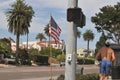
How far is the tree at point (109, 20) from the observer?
52.4 metres

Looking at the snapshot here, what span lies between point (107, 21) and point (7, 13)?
43.1 metres

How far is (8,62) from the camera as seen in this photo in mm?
90375

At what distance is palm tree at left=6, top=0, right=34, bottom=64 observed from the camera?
291ft

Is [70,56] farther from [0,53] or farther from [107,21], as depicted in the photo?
[0,53]

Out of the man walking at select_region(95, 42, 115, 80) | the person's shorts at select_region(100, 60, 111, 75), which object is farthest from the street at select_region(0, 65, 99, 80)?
the man walking at select_region(95, 42, 115, 80)

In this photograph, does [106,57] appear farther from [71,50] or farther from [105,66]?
[71,50]

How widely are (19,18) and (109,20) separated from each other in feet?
129

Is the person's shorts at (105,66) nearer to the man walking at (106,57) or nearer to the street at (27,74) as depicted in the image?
the man walking at (106,57)

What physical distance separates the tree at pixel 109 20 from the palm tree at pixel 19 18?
36.5m

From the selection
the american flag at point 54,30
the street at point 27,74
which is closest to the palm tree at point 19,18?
the street at point 27,74

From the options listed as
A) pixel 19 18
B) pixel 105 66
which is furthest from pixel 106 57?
pixel 19 18

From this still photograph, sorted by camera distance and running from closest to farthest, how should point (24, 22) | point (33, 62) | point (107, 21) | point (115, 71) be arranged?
1. point (115, 71)
2. point (107, 21)
3. point (24, 22)
4. point (33, 62)

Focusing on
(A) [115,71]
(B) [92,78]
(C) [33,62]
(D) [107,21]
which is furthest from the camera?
(C) [33,62]

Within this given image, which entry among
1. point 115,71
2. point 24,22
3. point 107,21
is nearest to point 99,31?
point 107,21
